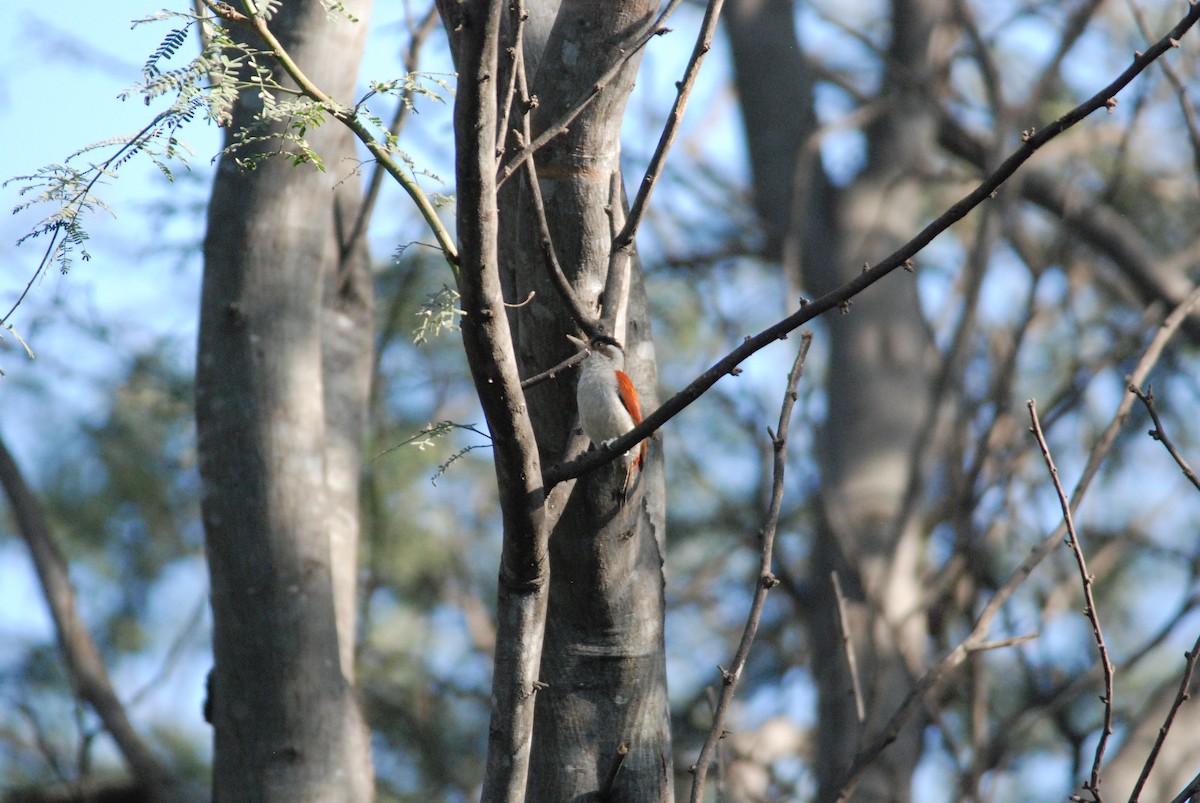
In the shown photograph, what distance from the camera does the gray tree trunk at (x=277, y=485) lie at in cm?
285

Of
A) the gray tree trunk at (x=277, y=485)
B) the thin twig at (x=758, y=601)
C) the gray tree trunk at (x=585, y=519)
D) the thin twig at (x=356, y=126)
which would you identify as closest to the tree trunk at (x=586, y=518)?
the gray tree trunk at (x=585, y=519)

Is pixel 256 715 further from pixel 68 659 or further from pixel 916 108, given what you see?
pixel 916 108

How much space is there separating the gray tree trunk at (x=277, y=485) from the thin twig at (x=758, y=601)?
1201 mm

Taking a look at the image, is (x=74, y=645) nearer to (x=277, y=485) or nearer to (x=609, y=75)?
(x=277, y=485)

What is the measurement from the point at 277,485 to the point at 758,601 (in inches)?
58.2

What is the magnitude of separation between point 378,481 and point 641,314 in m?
4.66

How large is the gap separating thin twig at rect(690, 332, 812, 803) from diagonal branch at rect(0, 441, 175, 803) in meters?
2.71

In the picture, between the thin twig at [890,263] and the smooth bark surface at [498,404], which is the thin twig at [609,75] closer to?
the smooth bark surface at [498,404]

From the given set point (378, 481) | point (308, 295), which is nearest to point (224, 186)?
point (308, 295)

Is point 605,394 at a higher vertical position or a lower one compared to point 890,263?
higher

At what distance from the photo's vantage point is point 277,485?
3.01 meters

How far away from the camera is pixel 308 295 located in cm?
328

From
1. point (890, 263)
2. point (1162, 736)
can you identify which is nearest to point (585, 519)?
point (890, 263)

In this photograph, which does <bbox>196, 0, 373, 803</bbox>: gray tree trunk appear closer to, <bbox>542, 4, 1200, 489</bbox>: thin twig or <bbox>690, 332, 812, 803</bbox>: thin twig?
<bbox>690, 332, 812, 803</bbox>: thin twig
